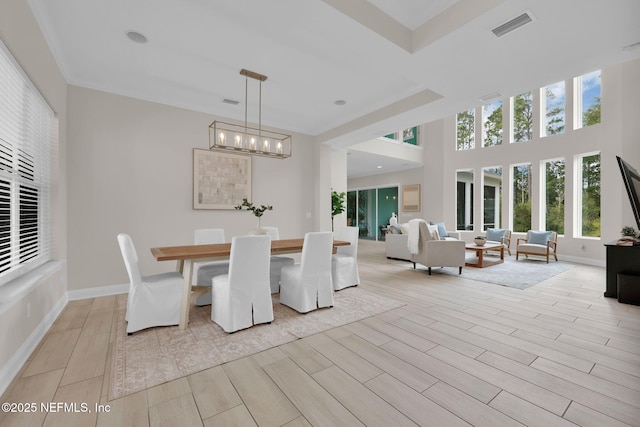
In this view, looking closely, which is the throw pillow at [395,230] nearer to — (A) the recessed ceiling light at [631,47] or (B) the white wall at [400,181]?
(B) the white wall at [400,181]

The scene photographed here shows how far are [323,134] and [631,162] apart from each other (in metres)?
5.70

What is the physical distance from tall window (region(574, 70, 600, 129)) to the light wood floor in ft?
17.1

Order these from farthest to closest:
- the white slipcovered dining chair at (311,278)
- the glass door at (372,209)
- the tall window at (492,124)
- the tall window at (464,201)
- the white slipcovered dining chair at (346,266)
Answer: the glass door at (372,209) → the tall window at (464,201) → the tall window at (492,124) → the white slipcovered dining chair at (346,266) → the white slipcovered dining chair at (311,278)

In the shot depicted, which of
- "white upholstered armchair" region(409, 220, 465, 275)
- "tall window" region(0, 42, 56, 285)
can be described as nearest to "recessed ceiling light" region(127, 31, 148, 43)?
"tall window" region(0, 42, 56, 285)

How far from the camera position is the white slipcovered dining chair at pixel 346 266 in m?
4.04

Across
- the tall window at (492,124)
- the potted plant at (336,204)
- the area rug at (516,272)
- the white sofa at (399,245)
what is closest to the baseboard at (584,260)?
the area rug at (516,272)

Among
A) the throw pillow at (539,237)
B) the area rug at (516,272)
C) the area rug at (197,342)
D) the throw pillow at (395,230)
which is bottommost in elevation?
the area rug at (197,342)

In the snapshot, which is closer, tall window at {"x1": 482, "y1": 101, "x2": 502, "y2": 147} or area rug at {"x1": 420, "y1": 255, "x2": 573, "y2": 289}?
area rug at {"x1": 420, "y1": 255, "x2": 573, "y2": 289}

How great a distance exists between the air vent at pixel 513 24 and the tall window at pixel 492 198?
6.75 meters

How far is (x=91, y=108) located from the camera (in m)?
3.70

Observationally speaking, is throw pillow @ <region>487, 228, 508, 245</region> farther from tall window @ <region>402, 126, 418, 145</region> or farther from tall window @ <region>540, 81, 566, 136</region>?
tall window @ <region>402, 126, 418, 145</region>

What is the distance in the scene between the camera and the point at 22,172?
8.05ft

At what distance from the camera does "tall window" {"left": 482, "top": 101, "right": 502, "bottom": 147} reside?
8.00 meters

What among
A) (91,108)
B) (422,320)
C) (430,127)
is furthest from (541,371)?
(430,127)
